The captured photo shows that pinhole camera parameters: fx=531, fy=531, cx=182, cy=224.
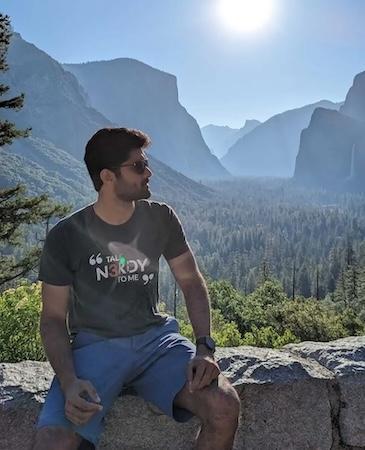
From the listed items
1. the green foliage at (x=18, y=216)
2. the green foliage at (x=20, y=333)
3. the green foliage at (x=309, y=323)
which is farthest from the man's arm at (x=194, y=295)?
the green foliage at (x=309, y=323)

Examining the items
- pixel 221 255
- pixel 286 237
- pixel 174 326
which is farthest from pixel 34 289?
pixel 286 237

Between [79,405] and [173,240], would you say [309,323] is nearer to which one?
[173,240]

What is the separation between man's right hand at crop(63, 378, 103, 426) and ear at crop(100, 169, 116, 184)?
997 mm

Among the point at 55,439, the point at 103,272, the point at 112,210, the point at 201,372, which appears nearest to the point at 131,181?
the point at 112,210

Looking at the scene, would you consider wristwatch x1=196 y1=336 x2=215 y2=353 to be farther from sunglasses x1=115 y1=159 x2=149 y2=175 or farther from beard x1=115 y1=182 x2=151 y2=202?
sunglasses x1=115 y1=159 x2=149 y2=175

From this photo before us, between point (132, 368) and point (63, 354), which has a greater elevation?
point (63, 354)

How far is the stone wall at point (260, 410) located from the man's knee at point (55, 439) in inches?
11.7

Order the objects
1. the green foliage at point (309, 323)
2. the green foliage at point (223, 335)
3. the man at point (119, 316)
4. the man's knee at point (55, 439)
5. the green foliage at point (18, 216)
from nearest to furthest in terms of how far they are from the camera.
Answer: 1. the man's knee at point (55, 439)
2. the man at point (119, 316)
3. the green foliage at point (223, 335)
4. the green foliage at point (18, 216)
5. the green foliage at point (309, 323)

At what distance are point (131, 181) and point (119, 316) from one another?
671 millimetres

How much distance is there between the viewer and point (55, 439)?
83.3 inches

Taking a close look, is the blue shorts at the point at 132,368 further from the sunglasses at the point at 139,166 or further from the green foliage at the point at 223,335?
the green foliage at the point at 223,335

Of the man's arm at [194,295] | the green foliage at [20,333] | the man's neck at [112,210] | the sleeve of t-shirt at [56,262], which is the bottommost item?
the green foliage at [20,333]

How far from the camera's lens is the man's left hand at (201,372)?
2.28m

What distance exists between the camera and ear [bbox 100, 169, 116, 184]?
8.69 feet
